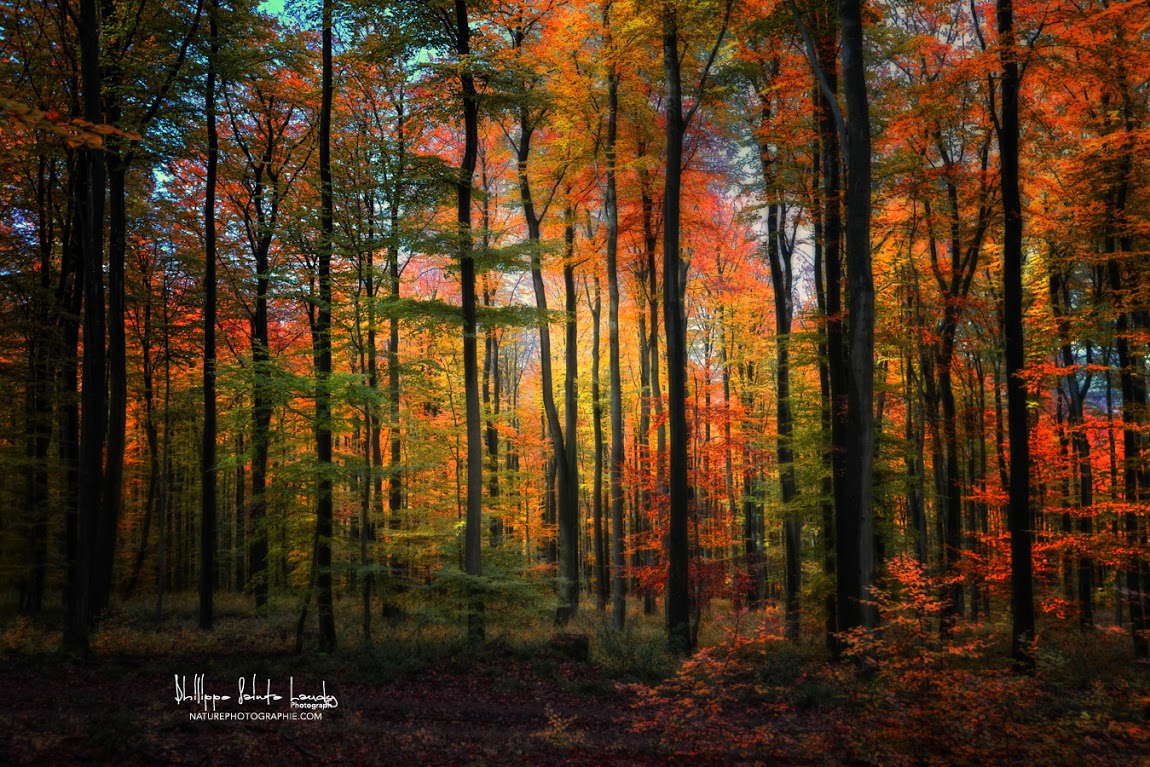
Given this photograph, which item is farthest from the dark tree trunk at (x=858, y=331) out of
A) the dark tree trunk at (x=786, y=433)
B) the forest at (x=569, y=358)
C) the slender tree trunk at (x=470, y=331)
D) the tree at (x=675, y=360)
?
the slender tree trunk at (x=470, y=331)

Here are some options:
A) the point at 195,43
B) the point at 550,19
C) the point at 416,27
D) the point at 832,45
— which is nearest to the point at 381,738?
the point at 416,27

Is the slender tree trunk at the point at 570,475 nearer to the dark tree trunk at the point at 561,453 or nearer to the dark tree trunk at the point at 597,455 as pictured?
the dark tree trunk at the point at 561,453

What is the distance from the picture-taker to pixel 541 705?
9.70 m

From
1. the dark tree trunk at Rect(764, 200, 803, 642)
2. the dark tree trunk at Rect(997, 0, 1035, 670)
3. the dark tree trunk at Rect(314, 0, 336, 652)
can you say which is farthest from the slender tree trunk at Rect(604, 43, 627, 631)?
the dark tree trunk at Rect(997, 0, 1035, 670)

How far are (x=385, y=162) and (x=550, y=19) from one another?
24.1 feet

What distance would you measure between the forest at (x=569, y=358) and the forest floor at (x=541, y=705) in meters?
0.08

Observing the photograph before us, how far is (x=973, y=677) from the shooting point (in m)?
6.58

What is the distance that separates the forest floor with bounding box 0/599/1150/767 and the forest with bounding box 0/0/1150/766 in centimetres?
8

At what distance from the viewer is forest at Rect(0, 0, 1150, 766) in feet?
25.8

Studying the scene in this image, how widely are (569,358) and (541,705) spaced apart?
32.6 ft

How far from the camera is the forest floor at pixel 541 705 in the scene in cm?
591

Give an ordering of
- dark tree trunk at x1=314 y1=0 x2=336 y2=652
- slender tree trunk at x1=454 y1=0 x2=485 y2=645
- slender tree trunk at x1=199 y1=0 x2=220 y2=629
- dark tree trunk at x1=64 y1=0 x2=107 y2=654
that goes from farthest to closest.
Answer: slender tree trunk at x1=199 y1=0 x2=220 y2=629 < slender tree trunk at x1=454 y1=0 x2=485 y2=645 < dark tree trunk at x1=314 y1=0 x2=336 y2=652 < dark tree trunk at x1=64 y1=0 x2=107 y2=654

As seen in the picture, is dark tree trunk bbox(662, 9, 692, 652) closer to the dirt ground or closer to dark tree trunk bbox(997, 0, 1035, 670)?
the dirt ground

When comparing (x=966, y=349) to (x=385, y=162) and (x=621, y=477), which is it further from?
(x=385, y=162)
